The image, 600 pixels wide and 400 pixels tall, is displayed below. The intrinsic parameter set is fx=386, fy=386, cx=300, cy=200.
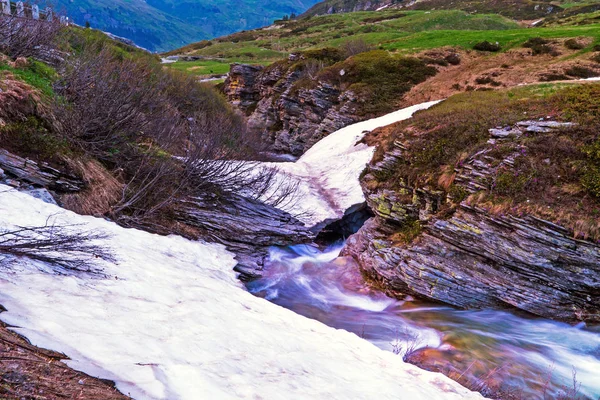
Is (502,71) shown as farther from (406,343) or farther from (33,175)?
(33,175)

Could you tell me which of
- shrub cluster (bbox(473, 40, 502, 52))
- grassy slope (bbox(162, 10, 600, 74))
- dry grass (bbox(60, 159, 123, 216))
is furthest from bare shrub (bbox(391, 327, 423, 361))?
shrub cluster (bbox(473, 40, 502, 52))

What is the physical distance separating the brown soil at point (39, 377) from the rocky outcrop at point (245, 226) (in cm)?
813

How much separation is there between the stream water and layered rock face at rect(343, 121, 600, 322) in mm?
502

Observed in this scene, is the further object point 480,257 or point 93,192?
point 93,192

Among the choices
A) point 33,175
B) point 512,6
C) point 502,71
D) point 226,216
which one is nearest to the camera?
point 33,175

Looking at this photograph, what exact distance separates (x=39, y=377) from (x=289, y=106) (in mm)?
37399

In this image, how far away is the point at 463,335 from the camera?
1011cm

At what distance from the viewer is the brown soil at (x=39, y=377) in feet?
10.9

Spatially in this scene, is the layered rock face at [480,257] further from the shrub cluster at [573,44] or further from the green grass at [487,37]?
the green grass at [487,37]

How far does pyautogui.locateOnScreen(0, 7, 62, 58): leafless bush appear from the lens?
1574 cm

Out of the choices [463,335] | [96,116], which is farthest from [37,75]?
[463,335]

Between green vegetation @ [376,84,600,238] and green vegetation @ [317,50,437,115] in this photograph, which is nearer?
green vegetation @ [376,84,600,238]

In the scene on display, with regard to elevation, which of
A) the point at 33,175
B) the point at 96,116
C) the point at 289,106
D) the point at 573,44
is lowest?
the point at 33,175

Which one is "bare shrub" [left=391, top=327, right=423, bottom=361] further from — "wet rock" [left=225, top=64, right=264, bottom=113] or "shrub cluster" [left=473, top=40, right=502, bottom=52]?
"wet rock" [left=225, top=64, right=264, bottom=113]
